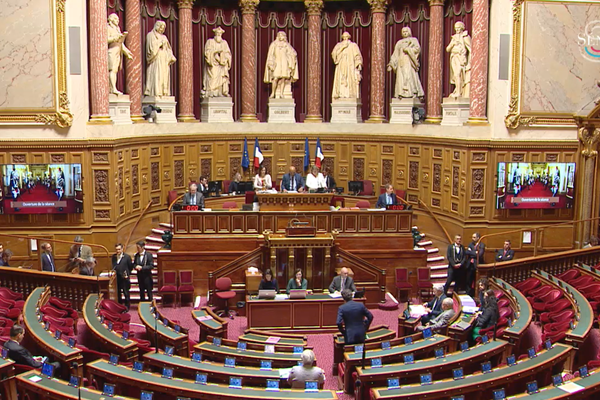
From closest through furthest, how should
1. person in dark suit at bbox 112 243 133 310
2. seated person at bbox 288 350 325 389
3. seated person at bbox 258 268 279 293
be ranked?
seated person at bbox 288 350 325 389 → seated person at bbox 258 268 279 293 → person in dark suit at bbox 112 243 133 310

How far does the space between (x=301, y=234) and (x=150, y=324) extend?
16.7 ft

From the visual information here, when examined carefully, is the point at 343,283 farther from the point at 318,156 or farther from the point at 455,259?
the point at 318,156

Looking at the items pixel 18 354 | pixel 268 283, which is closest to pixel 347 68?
pixel 268 283

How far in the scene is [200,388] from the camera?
9492 mm

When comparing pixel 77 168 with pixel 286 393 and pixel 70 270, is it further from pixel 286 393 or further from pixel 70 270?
pixel 286 393

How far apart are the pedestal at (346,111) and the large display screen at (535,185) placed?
6051 mm

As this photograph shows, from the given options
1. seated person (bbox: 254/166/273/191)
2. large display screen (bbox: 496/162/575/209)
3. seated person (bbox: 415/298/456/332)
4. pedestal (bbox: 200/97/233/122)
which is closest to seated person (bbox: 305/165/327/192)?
seated person (bbox: 254/166/273/191)

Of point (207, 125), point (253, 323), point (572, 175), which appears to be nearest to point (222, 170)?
point (207, 125)

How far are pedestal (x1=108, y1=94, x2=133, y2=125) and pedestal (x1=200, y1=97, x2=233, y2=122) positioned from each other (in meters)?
3.42

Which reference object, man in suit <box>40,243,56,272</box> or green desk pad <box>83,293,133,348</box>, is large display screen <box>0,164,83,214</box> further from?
green desk pad <box>83,293,133,348</box>

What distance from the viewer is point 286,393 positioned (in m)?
9.36

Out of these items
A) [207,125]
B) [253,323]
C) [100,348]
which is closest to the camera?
[100,348]

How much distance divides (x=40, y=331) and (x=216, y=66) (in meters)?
13.1

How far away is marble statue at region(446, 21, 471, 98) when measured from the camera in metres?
20.6
